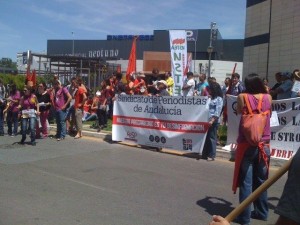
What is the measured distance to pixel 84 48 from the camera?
276ft

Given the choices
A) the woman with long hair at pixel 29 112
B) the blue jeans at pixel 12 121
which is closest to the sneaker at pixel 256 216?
the woman with long hair at pixel 29 112

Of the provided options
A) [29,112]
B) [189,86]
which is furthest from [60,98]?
[189,86]

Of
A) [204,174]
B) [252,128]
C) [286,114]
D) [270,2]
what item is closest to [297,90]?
[286,114]

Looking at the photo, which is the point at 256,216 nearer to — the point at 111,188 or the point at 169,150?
the point at 111,188

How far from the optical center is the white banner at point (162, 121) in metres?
10.2

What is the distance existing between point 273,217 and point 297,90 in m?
4.22

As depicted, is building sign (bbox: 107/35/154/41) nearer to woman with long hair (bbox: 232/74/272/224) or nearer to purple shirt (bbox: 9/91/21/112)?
purple shirt (bbox: 9/91/21/112)

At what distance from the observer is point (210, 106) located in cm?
977

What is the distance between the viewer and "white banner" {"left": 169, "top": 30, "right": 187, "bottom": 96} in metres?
14.8

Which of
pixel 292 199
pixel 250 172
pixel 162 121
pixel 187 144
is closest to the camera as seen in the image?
pixel 292 199

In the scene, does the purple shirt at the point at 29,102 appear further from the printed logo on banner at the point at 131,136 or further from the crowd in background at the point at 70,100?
the printed logo on banner at the point at 131,136

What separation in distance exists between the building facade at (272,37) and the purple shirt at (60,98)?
2344 cm

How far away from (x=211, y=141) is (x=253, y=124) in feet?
14.3

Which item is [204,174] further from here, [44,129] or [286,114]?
[44,129]
